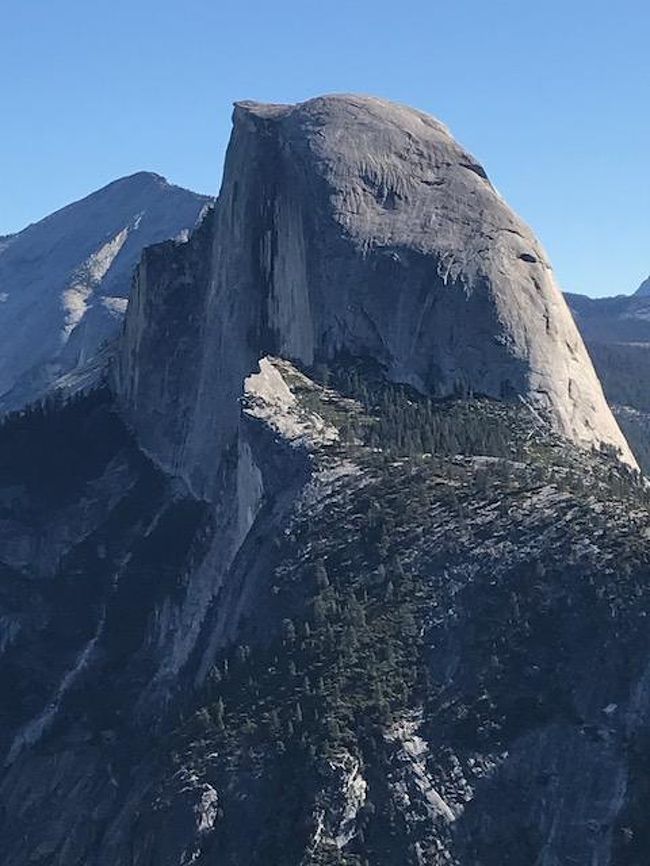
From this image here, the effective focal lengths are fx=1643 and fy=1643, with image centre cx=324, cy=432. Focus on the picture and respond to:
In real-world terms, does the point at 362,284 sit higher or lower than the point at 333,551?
higher

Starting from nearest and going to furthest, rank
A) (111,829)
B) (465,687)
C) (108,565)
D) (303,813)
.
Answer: (303,813) → (465,687) → (111,829) → (108,565)

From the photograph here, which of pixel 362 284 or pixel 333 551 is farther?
pixel 362 284

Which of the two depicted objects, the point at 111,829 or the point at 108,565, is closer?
the point at 111,829

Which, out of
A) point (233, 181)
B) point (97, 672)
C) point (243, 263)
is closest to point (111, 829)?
point (97, 672)

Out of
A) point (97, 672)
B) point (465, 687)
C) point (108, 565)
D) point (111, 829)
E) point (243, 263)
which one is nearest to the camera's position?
point (465, 687)

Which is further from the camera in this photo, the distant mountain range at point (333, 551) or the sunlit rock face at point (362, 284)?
the sunlit rock face at point (362, 284)

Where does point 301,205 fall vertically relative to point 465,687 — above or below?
above

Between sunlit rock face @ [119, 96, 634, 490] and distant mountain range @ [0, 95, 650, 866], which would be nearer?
distant mountain range @ [0, 95, 650, 866]

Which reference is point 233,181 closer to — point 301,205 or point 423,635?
point 301,205
